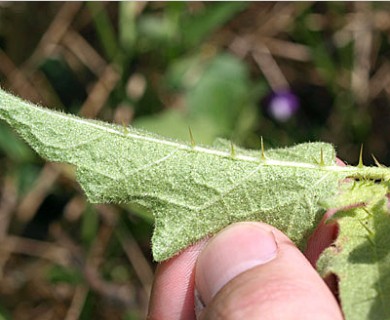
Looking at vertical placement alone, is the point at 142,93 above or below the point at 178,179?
below

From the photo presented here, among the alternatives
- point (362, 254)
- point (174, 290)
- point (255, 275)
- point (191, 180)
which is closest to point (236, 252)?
point (255, 275)

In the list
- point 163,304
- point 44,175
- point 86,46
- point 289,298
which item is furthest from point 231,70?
point 289,298

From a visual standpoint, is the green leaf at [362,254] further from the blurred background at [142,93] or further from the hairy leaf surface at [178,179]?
the blurred background at [142,93]

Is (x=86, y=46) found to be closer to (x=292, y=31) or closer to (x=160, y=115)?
(x=160, y=115)

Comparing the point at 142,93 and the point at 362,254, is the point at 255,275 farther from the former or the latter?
the point at 142,93

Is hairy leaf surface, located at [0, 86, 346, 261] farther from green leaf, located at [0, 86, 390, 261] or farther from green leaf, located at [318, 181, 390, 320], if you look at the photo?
green leaf, located at [318, 181, 390, 320]

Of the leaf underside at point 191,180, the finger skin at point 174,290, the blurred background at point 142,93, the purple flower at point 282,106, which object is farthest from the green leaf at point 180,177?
the purple flower at point 282,106

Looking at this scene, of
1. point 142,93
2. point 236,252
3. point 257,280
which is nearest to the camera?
point 257,280
